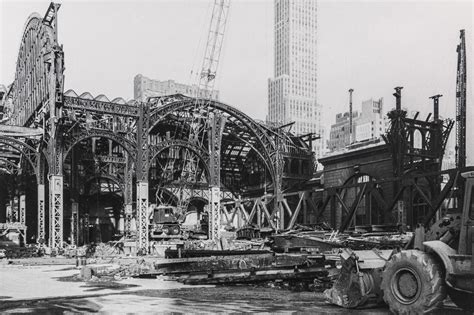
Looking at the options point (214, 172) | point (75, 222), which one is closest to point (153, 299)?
point (214, 172)

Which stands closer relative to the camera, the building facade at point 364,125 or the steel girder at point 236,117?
the steel girder at point 236,117

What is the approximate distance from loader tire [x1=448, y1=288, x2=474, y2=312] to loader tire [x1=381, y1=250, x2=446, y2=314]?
1.41ft

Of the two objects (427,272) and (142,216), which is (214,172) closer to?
(142,216)

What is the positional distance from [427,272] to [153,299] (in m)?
7.31

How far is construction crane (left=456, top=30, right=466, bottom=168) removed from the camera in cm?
3972

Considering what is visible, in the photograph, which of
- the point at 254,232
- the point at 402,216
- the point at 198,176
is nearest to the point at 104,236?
the point at 198,176

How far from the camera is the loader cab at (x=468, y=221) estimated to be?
10469 millimetres

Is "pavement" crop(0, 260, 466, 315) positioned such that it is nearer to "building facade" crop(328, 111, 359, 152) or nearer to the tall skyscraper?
the tall skyscraper

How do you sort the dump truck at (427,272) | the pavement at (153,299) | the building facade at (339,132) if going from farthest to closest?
the building facade at (339,132)
the pavement at (153,299)
the dump truck at (427,272)

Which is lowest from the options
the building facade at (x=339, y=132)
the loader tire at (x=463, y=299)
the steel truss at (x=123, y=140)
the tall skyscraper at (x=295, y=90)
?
the loader tire at (x=463, y=299)

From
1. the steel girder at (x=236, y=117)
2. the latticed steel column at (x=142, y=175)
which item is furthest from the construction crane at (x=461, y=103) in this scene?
the latticed steel column at (x=142, y=175)

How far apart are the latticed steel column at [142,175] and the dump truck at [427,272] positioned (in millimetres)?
34643

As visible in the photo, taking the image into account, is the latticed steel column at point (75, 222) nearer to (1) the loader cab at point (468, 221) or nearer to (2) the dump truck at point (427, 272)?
(2) the dump truck at point (427, 272)

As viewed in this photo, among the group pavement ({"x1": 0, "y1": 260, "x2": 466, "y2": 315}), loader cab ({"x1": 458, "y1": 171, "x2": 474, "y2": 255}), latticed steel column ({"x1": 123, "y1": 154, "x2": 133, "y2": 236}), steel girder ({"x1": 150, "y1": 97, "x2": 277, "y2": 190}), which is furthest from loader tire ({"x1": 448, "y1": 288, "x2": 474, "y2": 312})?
latticed steel column ({"x1": 123, "y1": 154, "x2": 133, "y2": 236})
